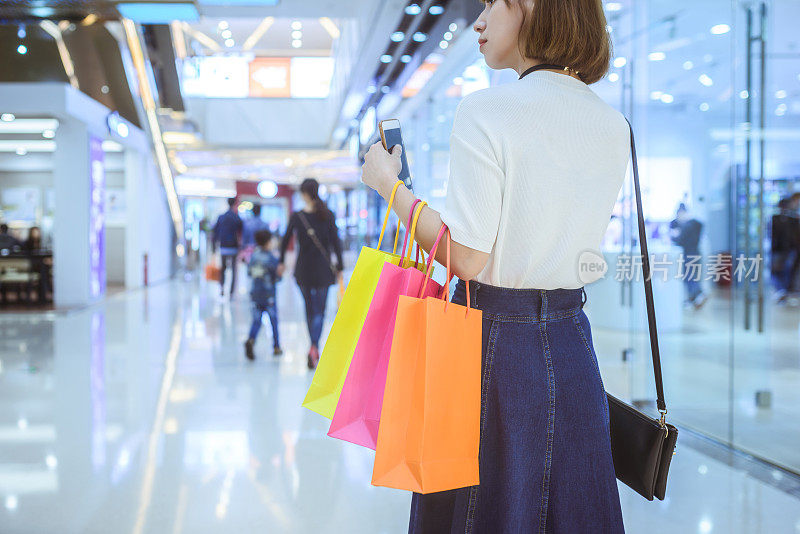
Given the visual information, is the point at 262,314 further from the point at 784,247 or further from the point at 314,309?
the point at 784,247

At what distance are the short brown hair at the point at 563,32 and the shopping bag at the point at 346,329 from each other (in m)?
0.32

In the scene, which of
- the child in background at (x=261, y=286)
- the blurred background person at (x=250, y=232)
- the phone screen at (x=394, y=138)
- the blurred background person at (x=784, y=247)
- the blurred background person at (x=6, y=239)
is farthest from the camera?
the blurred background person at (x=250, y=232)

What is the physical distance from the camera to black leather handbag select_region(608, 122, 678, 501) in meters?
1.19

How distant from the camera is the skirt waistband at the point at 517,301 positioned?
1109mm

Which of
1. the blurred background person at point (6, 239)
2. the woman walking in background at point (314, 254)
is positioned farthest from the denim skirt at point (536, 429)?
the blurred background person at point (6, 239)

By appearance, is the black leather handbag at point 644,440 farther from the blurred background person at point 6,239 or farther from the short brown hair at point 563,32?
the blurred background person at point 6,239

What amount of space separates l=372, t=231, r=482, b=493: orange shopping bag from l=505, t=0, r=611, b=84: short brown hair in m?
0.37

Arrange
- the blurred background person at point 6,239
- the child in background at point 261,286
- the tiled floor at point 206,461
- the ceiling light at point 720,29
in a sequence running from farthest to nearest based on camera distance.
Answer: the blurred background person at point 6,239
the child in background at point 261,286
the ceiling light at point 720,29
the tiled floor at point 206,461

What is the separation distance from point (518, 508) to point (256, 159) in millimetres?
22567

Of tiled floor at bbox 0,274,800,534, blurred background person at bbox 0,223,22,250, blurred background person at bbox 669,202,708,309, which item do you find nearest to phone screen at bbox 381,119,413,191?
tiled floor at bbox 0,274,800,534

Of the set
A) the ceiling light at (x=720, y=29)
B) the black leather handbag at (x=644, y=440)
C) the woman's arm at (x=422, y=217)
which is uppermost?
the ceiling light at (x=720, y=29)

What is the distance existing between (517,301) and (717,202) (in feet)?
10.8

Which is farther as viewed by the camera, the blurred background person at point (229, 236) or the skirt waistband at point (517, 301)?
the blurred background person at point (229, 236)

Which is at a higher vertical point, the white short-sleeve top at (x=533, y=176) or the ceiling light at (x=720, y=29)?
the ceiling light at (x=720, y=29)
